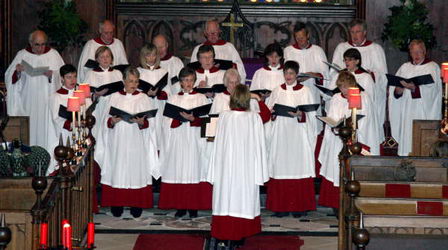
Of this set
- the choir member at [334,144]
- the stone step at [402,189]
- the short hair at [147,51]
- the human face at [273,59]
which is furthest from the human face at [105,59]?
the stone step at [402,189]

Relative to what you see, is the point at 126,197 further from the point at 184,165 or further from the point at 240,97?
the point at 240,97

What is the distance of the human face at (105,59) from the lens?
572 inches

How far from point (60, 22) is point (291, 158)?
510 centimetres

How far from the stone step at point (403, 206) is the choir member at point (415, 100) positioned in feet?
18.1

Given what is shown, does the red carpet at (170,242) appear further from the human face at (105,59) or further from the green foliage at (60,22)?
the green foliage at (60,22)

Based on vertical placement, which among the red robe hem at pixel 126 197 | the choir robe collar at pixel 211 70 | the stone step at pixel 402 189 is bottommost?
the red robe hem at pixel 126 197

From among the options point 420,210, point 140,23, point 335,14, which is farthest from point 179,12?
point 420,210

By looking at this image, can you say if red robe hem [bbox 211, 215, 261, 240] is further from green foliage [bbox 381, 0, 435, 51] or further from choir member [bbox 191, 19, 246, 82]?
green foliage [bbox 381, 0, 435, 51]

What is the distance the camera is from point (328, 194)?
13812 millimetres

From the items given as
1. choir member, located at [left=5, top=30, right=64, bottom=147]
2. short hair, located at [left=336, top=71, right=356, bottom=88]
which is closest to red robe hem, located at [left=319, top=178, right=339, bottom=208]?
short hair, located at [left=336, top=71, right=356, bottom=88]

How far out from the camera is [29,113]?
16000mm

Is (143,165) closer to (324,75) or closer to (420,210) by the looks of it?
(324,75)

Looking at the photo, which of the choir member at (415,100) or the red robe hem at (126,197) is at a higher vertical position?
the choir member at (415,100)

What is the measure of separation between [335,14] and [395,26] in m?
1.32
